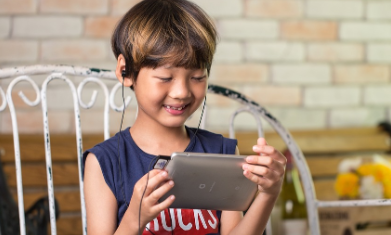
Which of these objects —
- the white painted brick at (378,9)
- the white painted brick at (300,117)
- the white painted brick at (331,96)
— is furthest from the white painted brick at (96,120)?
the white painted brick at (378,9)

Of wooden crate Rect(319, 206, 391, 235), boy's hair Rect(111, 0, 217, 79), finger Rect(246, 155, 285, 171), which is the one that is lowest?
wooden crate Rect(319, 206, 391, 235)

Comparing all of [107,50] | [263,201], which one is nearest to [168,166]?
[263,201]

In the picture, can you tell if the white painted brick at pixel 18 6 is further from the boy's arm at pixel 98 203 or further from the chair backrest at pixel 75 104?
the boy's arm at pixel 98 203

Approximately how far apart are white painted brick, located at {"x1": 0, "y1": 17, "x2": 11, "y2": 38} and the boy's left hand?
1334 millimetres

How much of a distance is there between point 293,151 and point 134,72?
1.92 ft

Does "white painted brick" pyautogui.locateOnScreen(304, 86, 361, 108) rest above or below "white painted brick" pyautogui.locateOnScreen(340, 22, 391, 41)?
below

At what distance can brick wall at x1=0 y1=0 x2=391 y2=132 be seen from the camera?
6.66ft

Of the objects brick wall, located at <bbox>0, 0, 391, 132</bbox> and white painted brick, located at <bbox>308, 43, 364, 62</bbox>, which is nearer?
brick wall, located at <bbox>0, 0, 391, 132</bbox>

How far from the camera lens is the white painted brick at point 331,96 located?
2275 millimetres

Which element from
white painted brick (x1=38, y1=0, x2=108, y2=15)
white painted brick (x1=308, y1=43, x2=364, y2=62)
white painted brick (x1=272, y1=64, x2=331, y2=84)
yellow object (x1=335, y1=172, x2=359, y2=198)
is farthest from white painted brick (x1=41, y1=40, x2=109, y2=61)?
yellow object (x1=335, y1=172, x2=359, y2=198)

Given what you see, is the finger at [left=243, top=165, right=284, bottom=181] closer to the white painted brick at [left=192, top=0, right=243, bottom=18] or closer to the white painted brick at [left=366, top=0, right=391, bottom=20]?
the white painted brick at [left=192, top=0, right=243, bottom=18]

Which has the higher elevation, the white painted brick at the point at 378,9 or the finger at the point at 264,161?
the white painted brick at the point at 378,9

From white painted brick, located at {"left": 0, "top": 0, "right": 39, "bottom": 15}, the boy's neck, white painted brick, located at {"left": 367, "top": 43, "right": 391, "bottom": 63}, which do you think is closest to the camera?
the boy's neck

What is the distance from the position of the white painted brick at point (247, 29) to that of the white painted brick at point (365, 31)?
0.99 ft
